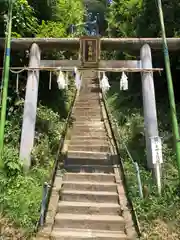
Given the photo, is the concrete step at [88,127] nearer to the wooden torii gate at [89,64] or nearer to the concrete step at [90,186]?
the wooden torii gate at [89,64]

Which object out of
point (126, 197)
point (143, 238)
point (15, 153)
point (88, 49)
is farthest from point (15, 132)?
point (143, 238)

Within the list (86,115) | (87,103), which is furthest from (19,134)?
(87,103)

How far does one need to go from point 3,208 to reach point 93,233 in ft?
7.80

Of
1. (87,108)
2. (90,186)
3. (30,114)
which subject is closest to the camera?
(90,186)

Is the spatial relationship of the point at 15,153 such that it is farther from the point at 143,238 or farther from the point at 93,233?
the point at 143,238

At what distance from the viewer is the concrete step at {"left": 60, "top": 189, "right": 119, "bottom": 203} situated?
9844 mm

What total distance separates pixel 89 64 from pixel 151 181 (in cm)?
450

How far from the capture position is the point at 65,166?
11680 mm

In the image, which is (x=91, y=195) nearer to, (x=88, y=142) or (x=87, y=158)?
(x=87, y=158)

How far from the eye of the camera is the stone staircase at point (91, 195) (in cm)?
860

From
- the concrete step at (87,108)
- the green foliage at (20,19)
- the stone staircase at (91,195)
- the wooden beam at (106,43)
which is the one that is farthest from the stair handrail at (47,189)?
the green foliage at (20,19)

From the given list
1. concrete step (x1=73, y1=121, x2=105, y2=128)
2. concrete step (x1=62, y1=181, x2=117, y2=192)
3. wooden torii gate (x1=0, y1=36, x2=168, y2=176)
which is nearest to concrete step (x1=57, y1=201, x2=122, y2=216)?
concrete step (x1=62, y1=181, x2=117, y2=192)

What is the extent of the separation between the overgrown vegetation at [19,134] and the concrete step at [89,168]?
72 centimetres

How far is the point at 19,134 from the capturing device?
12359mm
